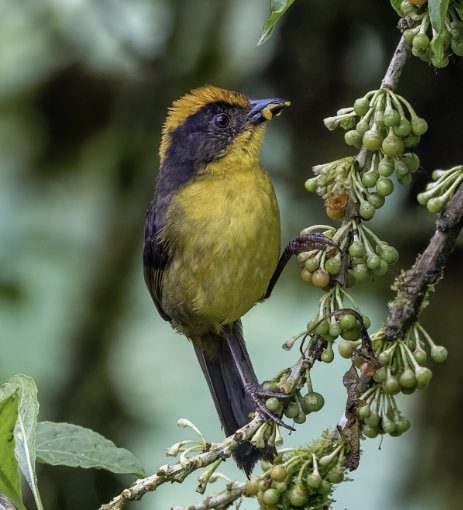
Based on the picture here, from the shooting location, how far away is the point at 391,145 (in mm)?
2170

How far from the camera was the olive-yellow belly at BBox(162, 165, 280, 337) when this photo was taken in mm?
3641

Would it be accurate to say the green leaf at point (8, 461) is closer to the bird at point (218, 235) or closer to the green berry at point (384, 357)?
the green berry at point (384, 357)

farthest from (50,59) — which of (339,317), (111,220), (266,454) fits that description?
(339,317)

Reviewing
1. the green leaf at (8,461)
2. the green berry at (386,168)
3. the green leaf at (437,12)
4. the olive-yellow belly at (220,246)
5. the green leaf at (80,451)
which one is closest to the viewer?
the green leaf at (437,12)

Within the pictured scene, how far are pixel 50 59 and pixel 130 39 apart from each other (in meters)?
0.46

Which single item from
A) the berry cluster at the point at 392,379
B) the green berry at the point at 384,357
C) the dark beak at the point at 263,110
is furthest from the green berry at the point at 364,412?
the dark beak at the point at 263,110

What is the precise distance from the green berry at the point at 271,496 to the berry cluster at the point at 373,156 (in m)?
0.62

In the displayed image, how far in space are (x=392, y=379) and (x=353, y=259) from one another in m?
0.27

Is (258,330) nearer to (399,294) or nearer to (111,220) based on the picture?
(111,220)

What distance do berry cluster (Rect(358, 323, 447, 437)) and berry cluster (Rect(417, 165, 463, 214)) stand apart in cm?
27

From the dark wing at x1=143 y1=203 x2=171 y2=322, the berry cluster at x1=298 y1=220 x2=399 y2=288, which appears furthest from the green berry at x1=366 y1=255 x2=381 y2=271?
the dark wing at x1=143 y1=203 x2=171 y2=322

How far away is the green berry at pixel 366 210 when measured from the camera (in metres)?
2.23

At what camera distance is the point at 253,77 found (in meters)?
4.95

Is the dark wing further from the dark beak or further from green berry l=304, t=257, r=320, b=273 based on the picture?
green berry l=304, t=257, r=320, b=273
